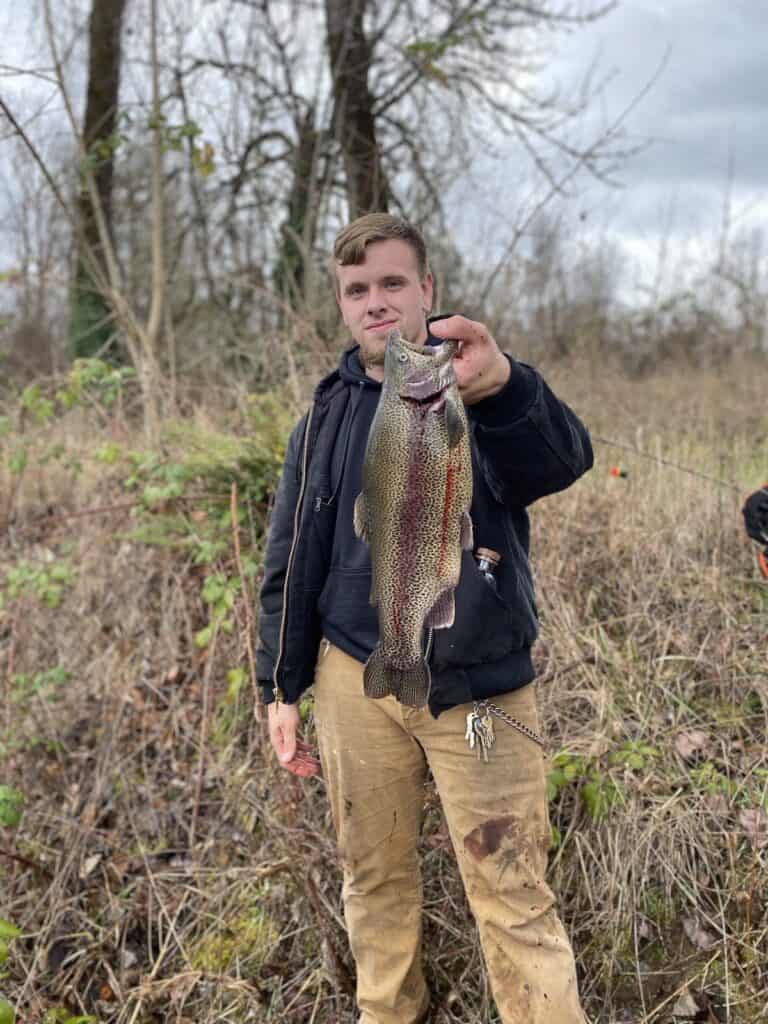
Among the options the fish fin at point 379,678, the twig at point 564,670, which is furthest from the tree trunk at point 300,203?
the fish fin at point 379,678

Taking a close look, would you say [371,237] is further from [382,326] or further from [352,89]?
[352,89]

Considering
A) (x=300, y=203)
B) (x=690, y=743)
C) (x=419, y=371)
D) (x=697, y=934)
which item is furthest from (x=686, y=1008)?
(x=300, y=203)

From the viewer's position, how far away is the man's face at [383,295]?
2258mm

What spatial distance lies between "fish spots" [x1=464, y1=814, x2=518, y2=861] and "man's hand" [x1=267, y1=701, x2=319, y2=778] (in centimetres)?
63

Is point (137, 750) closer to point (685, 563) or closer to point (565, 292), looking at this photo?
point (685, 563)

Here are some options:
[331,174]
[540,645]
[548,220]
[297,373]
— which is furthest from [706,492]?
[331,174]

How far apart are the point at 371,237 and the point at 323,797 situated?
2.36 meters

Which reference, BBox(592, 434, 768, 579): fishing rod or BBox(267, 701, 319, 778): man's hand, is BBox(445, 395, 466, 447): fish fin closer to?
BBox(267, 701, 319, 778): man's hand

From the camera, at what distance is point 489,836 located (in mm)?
2199

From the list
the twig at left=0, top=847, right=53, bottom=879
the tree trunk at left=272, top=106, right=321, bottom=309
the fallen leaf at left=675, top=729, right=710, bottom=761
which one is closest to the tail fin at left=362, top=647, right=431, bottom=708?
the fallen leaf at left=675, top=729, right=710, bottom=761

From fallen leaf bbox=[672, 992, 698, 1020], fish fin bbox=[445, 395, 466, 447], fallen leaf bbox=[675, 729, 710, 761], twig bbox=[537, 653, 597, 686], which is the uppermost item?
fish fin bbox=[445, 395, 466, 447]

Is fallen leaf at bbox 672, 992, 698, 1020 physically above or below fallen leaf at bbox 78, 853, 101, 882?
above

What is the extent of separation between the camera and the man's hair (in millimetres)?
2263

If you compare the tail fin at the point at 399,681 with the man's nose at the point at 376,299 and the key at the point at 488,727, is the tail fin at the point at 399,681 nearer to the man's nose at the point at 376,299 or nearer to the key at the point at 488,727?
the key at the point at 488,727
